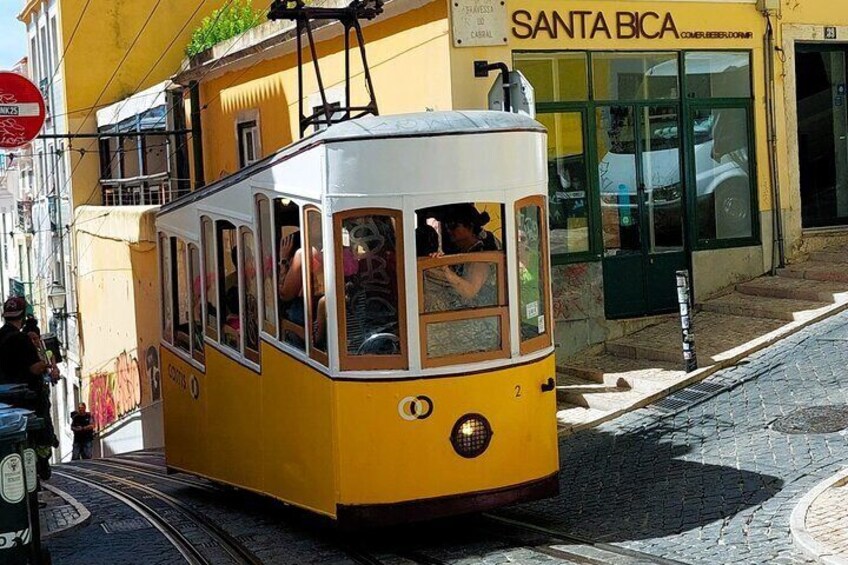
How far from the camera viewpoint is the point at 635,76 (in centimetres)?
1530

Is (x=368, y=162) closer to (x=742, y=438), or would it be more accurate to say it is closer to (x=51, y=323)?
(x=742, y=438)

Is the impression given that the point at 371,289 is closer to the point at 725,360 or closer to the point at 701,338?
the point at 725,360

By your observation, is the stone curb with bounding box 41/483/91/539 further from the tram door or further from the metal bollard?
the tram door

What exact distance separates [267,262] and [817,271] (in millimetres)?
8181

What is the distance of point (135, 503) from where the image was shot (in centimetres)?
1251

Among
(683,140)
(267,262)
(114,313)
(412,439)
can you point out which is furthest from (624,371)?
(114,313)

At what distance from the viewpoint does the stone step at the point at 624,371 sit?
510 inches

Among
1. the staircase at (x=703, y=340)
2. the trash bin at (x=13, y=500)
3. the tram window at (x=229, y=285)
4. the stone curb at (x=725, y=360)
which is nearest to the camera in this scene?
the trash bin at (x=13, y=500)

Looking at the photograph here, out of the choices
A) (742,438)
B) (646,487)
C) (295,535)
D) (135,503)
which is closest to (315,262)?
(295,535)

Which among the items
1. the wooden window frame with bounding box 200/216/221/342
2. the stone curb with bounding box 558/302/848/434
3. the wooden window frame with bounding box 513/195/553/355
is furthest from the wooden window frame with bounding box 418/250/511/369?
the stone curb with bounding box 558/302/848/434

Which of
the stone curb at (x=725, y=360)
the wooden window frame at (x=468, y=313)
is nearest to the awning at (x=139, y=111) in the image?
A: the stone curb at (x=725, y=360)

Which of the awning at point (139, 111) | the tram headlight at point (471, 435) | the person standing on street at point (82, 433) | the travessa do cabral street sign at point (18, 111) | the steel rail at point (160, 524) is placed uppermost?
the awning at point (139, 111)

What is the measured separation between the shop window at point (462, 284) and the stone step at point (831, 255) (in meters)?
8.36

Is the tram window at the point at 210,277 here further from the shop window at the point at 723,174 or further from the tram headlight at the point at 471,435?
the shop window at the point at 723,174
